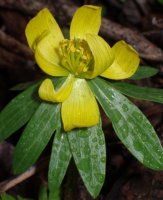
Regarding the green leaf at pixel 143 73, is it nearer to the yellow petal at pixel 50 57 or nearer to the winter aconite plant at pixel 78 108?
the winter aconite plant at pixel 78 108

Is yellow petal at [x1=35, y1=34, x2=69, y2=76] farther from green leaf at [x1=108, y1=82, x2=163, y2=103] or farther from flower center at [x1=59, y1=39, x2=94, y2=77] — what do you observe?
green leaf at [x1=108, y1=82, x2=163, y2=103]

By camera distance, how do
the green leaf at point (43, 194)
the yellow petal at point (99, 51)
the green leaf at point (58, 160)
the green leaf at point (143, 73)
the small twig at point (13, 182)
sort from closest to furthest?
1. the yellow petal at point (99, 51)
2. the green leaf at point (58, 160)
3. the green leaf at point (143, 73)
4. the green leaf at point (43, 194)
5. the small twig at point (13, 182)

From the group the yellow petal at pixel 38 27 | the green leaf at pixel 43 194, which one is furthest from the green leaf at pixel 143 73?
the green leaf at pixel 43 194

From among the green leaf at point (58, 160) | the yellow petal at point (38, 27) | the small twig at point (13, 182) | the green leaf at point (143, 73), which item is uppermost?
the yellow petal at point (38, 27)

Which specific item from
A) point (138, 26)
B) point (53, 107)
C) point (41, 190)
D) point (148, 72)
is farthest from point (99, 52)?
point (138, 26)

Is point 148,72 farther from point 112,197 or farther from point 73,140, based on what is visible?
point 112,197

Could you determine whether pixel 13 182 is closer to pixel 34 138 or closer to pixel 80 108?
pixel 34 138
